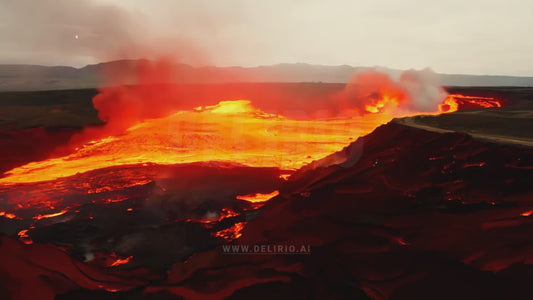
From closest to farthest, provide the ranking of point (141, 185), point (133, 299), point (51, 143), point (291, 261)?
point (133, 299) → point (291, 261) → point (141, 185) → point (51, 143)

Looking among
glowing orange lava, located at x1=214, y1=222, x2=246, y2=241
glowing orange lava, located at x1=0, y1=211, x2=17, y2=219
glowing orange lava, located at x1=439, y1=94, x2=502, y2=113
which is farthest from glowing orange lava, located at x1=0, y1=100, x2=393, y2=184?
glowing orange lava, located at x1=439, y1=94, x2=502, y2=113

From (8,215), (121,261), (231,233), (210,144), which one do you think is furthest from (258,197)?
(210,144)

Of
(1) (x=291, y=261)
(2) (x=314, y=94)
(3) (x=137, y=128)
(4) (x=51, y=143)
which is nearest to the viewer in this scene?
(1) (x=291, y=261)

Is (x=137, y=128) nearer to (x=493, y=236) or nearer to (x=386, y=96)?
(x=493, y=236)

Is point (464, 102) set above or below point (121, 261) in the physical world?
above

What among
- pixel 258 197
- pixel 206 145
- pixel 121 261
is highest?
pixel 206 145

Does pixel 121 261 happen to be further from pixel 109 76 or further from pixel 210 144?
pixel 109 76

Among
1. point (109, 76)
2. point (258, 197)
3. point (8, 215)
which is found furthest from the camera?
point (109, 76)

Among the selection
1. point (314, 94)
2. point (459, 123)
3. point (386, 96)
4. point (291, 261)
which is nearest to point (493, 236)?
point (291, 261)

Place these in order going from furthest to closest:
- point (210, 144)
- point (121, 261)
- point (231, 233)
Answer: point (210, 144)
point (231, 233)
point (121, 261)

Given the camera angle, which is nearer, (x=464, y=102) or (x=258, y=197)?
(x=258, y=197)

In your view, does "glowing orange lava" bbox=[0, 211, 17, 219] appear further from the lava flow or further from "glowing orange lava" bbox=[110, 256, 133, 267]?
"glowing orange lava" bbox=[110, 256, 133, 267]
